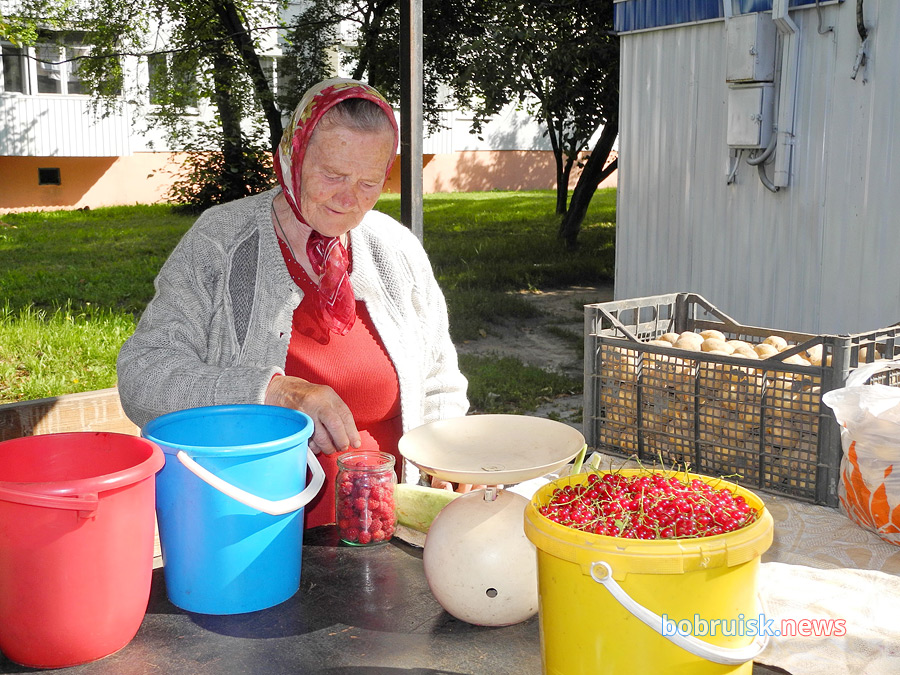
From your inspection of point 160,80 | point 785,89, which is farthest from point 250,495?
point 160,80

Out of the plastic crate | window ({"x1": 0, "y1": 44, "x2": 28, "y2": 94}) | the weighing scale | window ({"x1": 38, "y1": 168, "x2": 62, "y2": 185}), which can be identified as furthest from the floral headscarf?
window ({"x1": 38, "y1": 168, "x2": 62, "y2": 185})

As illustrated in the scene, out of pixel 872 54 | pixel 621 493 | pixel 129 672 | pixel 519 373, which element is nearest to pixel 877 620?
pixel 621 493

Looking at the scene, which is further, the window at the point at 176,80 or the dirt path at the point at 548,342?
the window at the point at 176,80

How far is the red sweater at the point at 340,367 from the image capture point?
2316 mm

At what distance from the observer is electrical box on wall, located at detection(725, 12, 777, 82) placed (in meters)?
4.98

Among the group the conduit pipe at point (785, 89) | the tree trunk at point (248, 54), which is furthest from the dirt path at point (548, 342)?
the tree trunk at point (248, 54)

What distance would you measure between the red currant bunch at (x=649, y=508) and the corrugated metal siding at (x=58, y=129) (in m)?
16.5

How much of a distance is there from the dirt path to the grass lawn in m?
0.18

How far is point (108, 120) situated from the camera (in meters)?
17.4

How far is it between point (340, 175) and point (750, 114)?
12.1 feet

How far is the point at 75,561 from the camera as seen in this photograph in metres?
1.34

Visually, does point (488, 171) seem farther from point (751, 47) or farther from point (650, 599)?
point (650, 599)

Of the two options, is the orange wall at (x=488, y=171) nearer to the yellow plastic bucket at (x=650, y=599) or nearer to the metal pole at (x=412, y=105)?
the metal pole at (x=412, y=105)

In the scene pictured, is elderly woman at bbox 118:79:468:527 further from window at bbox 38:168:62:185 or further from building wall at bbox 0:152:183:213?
window at bbox 38:168:62:185
